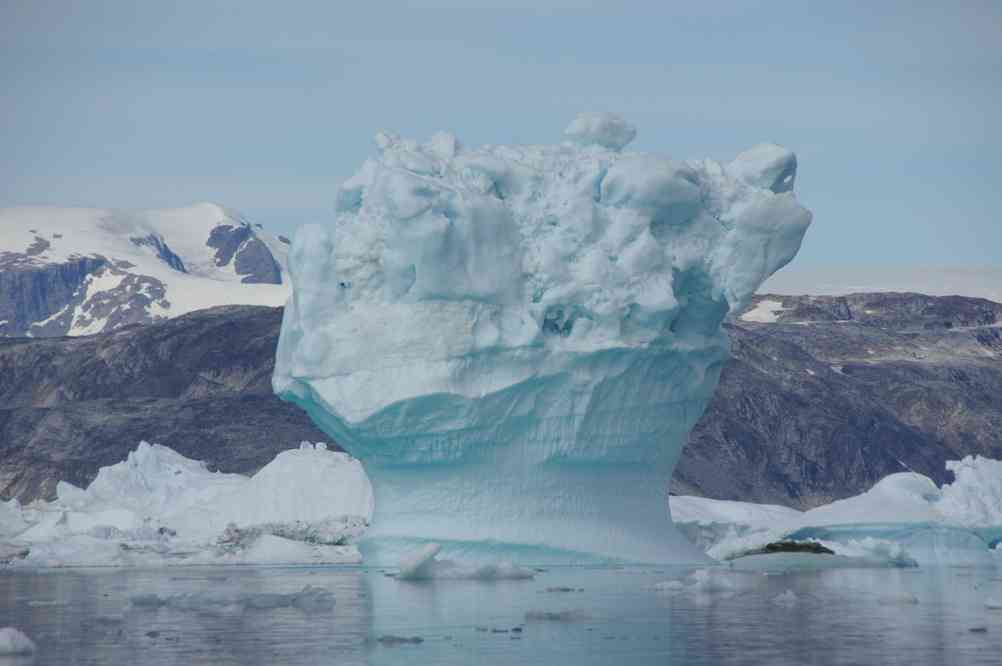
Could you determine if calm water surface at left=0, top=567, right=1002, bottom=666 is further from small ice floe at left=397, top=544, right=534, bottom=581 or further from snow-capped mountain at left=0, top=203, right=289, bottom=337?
snow-capped mountain at left=0, top=203, right=289, bottom=337

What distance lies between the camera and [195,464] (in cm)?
4288

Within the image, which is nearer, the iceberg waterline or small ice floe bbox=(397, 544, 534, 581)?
small ice floe bbox=(397, 544, 534, 581)

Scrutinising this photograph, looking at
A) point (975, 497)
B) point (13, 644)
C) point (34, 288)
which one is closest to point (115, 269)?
point (34, 288)

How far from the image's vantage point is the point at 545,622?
1720 cm

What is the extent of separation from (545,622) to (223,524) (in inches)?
735

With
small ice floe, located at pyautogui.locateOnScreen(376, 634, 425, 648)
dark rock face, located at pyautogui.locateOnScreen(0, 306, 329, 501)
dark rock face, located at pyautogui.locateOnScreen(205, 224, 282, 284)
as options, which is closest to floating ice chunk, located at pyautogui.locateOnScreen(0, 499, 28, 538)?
small ice floe, located at pyautogui.locateOnScreen(376, 634, 425, 648)

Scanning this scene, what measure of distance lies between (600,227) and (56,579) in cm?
1031

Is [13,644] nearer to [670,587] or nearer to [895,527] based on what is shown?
[670,587]

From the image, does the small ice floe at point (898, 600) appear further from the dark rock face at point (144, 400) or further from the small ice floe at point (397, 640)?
the dark rock face at point (144, 400)

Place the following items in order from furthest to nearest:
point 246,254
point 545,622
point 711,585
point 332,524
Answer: point 246,254 < point 332,524 < point 711,585 < point 545,622

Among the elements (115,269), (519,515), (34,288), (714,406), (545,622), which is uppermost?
(115,269)

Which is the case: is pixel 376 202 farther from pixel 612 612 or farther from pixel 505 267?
pixel 612 612

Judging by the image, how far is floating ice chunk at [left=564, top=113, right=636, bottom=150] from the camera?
28.4m

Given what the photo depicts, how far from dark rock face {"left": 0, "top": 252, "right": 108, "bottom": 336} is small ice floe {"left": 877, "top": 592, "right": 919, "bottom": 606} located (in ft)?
480
